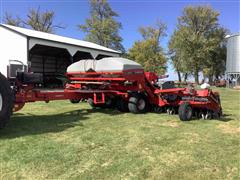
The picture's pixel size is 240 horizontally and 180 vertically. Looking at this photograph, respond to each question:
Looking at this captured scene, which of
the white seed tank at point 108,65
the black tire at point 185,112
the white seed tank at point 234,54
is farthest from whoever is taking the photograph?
the white seed tank at point 234,54

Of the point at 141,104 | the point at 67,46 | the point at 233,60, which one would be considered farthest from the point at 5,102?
the point at 233,60

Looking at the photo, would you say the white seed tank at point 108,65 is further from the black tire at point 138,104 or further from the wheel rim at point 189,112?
the wheel rim at point 189,112

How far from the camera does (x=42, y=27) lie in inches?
1999

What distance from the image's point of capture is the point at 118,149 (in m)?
4.69

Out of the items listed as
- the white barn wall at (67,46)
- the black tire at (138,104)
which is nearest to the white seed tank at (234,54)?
the white barn wall at (67,46)

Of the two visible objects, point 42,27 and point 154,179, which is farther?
point 42,27

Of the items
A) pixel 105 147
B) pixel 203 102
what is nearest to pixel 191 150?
pixel 105 147

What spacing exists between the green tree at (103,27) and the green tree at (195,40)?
31.1 ft

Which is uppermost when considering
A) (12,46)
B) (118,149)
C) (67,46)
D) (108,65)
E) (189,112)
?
(67,46)

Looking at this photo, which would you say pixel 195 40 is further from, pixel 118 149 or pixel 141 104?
pixel 118 149

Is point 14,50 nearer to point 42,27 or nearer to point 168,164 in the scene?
point 168,164

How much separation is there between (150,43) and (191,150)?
154 ft

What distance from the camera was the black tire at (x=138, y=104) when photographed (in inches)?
344

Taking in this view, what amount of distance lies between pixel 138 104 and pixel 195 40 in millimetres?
42872
